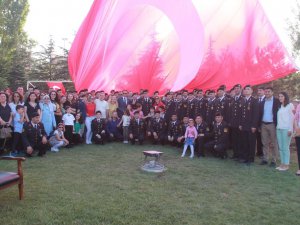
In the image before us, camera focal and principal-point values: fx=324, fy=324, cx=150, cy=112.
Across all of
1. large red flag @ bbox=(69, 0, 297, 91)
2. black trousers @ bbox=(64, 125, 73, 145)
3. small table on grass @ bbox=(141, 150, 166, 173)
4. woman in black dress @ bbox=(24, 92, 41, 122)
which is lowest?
small table on grass @ bbox=(141, 150, 166, 173)

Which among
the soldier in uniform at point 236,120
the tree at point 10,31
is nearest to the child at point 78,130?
the soldier in uniform at point 236,120

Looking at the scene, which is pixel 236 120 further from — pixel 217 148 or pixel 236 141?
pixel 217 148

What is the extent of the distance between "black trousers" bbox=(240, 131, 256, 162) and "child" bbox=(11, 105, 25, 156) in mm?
4919

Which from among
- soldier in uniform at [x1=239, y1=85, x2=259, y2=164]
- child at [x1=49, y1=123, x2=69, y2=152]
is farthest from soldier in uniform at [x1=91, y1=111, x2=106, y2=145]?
soldier in uniform at [x1=239, y1=85, x2=259, y2=164]

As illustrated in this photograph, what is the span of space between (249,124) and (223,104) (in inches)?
44.4

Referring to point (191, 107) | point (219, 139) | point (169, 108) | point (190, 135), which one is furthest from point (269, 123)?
point (169, 108)

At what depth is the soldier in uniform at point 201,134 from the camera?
7.68m

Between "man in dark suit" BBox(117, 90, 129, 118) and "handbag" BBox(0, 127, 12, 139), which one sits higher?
"man in dark suit" BBox(117, 90, 129, 118)

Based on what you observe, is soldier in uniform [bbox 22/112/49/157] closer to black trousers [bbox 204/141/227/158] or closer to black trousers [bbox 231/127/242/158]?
black trousers [bbox 204/141/227/158]

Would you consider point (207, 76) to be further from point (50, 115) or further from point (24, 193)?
point (24, 193)

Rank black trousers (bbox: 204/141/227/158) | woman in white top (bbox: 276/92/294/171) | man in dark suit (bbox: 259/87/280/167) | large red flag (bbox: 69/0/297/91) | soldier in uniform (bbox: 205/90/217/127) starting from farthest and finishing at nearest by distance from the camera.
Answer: large red flag (bbox: 69/0/297/91) < soldier in uniform (bbox: 205/90/217/127) < black trousers (bbox: 204/141/227/158) < man in dark suit (bbox: 259/87/280/167) < woman in white top (bbox: 276/92/294/171)

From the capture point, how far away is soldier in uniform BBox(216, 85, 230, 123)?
7.88 m

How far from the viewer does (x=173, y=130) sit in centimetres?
890

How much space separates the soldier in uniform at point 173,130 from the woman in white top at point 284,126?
9.63ft
